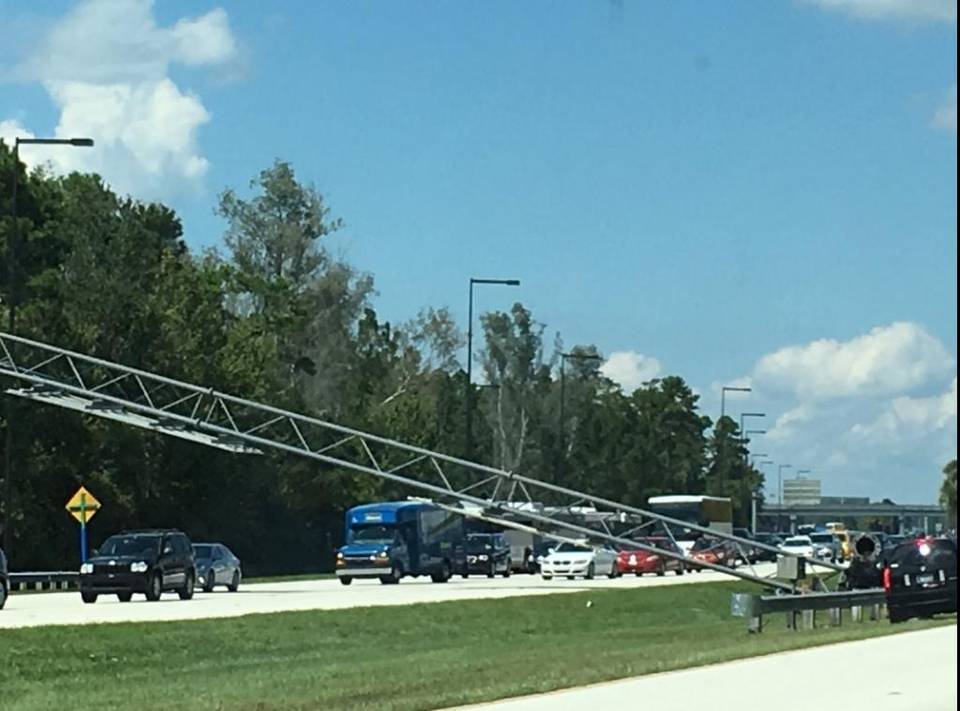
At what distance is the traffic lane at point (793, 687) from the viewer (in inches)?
758

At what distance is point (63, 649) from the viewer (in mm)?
29078

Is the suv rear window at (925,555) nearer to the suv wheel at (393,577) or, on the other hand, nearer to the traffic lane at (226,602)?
the traffic lane at (226,602)

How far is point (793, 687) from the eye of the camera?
21.4 m

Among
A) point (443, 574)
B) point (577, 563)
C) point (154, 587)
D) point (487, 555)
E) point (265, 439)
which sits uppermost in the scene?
point (265, 439)

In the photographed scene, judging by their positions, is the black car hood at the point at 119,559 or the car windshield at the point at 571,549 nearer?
the black car hood at the point at 119,559

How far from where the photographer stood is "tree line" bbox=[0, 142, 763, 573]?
232ft

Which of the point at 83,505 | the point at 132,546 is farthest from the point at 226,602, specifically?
the point at 83,505

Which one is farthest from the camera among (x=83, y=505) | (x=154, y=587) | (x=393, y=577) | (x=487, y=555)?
(x=487, y=555)

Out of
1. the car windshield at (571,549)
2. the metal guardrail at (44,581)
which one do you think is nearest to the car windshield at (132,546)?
the metal guardrail at (44,581)

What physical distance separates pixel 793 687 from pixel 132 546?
2781 cm

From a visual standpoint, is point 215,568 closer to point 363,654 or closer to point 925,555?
point 925,555

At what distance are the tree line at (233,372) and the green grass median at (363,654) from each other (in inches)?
846

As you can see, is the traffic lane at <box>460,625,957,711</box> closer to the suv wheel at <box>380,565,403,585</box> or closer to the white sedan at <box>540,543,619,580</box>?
the suv wheel at <box>380,565,403,585</box>

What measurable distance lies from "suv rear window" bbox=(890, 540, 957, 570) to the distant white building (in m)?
129
